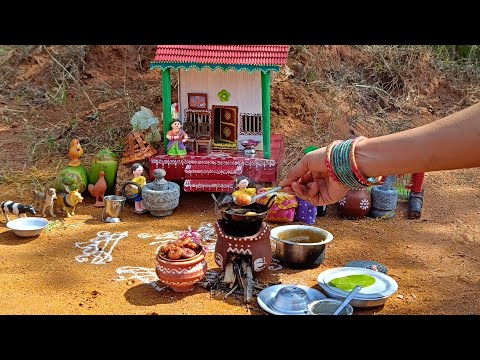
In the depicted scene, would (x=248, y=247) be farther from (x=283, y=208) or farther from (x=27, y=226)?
(x=27, y=226)

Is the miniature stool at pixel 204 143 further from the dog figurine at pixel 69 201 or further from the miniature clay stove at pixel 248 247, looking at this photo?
the miniature clay stove at pixel 248 247

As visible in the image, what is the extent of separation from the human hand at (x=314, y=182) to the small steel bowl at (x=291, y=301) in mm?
1641

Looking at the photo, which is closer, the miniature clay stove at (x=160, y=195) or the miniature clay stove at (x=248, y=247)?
the miniature clay stove at (x=248, y=247)

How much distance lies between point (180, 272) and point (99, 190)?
288cm

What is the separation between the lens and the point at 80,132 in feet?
32.2

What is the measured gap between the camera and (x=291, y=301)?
4.90 meters

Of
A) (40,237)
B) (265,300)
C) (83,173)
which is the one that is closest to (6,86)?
(83,173)

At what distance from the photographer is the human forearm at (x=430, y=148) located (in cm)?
229

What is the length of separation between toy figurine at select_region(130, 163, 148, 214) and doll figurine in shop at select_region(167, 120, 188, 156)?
472 mm

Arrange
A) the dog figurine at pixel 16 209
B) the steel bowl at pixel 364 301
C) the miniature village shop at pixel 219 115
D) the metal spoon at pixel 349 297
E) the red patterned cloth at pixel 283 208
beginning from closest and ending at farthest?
the metal spoon at pixel 349 297, the steel bowl at pixel 364 301, the dog figurine at pixel 16 209, the red patterned cloth at pixel 283 208, the miniature village shop at pixel 219 115

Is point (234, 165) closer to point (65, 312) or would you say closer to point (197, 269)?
point (197, 269)

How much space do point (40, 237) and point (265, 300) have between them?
3.00 m

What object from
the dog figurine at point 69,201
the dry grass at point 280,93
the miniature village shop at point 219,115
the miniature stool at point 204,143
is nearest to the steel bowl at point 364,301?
the miniature village shop at point 219,115

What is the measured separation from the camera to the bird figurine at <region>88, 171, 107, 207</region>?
7688 mm
